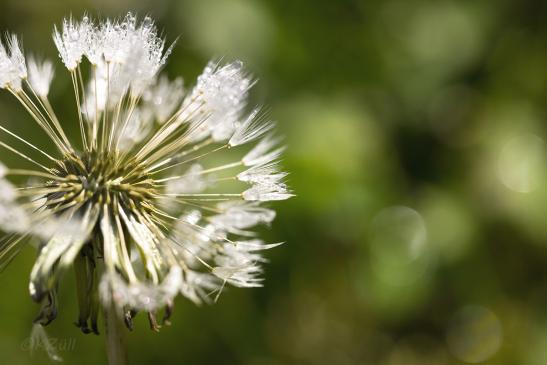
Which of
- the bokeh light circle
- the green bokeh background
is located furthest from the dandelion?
the bokeh light circle

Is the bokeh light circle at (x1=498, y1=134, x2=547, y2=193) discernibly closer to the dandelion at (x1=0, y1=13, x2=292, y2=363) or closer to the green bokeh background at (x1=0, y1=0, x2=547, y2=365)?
the green bokeh background at (x1=0, y1=0, x2=547, y2=365)

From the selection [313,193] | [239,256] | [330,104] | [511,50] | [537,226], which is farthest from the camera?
[511,50]

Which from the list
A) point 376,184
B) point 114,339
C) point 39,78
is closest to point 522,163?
point 376,184

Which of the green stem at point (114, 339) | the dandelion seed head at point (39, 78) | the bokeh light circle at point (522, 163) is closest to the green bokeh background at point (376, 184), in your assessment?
the bokeh light circle at point (522, 163)

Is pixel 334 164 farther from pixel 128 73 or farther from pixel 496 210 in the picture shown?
pixel 128 73

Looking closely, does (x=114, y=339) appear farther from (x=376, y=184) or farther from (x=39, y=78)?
(x=376, y=184)

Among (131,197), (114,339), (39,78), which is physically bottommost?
(114,339)

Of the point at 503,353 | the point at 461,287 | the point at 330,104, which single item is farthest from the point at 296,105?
the point at 503,353
